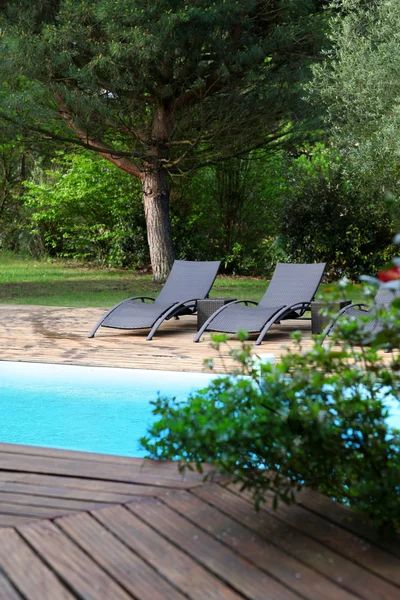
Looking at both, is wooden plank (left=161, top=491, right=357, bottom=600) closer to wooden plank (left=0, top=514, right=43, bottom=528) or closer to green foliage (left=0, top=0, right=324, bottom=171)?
wooden plank (left=0, top=514, right=43, bottom=528)

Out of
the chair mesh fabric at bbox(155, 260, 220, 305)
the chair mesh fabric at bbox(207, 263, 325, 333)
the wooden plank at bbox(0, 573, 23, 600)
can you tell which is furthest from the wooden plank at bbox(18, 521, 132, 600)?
the chair mesh fabric at bbox(155, 260, 220, 305)

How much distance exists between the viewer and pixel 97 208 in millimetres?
18594

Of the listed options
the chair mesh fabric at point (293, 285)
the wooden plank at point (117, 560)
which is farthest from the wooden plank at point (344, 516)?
the chair mesh fabric at point (293, 285)

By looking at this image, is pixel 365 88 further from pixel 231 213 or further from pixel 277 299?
pixel 277 299

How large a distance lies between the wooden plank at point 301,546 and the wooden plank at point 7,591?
71 centimetres

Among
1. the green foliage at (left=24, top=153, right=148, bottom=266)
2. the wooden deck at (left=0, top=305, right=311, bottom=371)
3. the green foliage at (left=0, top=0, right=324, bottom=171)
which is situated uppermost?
the green foliage at (left=0, top=0, right=324, bottom=171)

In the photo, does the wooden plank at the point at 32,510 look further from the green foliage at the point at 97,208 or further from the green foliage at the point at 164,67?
the green foliage at the point at 97,208

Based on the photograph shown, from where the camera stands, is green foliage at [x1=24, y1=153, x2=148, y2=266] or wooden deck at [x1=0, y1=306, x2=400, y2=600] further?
green foliage at [x1=24, y1=153, x2=148, y2=266]

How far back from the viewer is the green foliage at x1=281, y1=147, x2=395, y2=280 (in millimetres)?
14852

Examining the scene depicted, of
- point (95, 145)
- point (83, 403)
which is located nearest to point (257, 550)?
point (83, 403)

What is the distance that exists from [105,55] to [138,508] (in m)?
11.3

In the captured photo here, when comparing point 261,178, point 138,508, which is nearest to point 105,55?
point 261,178

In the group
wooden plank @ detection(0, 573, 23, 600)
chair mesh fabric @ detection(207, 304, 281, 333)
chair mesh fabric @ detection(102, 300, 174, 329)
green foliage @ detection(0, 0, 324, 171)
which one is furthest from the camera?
green foliage @ detection(0, 0, 324, 171)

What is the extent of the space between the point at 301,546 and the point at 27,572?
0.75m
